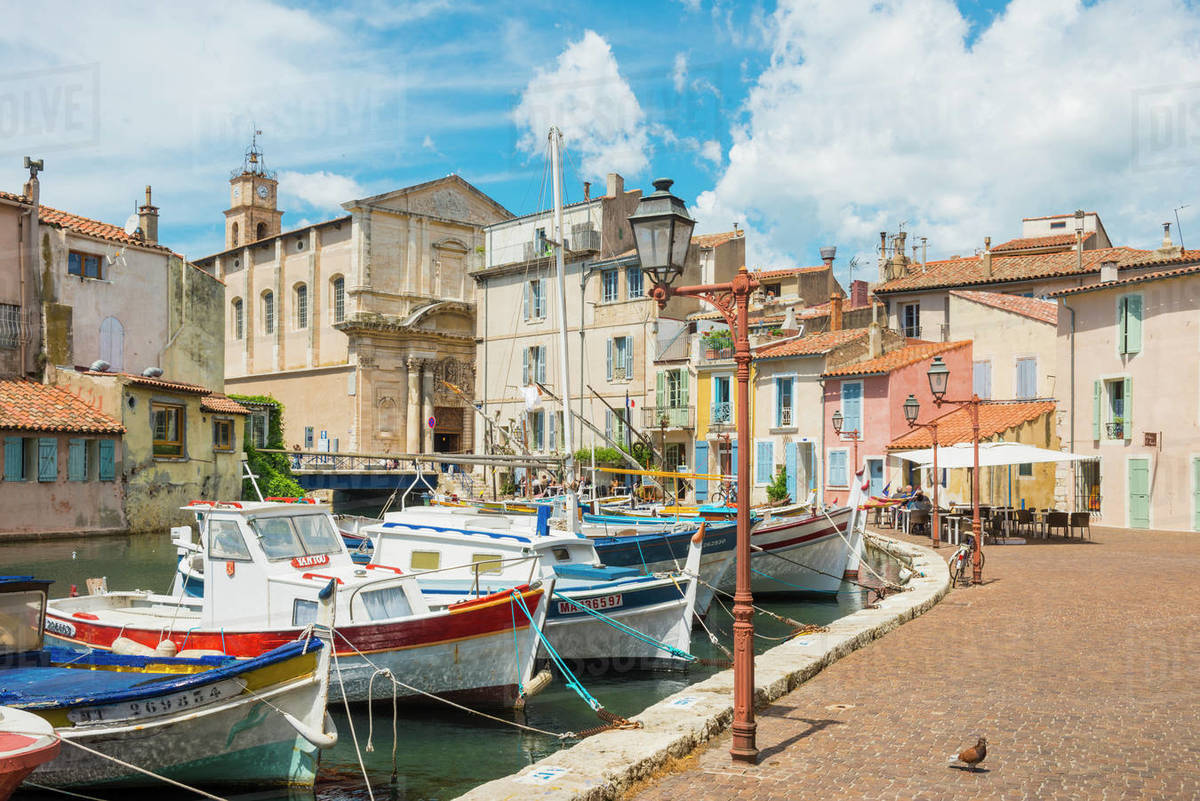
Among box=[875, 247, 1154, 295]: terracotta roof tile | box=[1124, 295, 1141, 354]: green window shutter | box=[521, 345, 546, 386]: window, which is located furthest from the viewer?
box=[521, 345, 546, 386]: window

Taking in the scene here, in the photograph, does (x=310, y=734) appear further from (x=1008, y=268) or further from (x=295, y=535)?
(x=1008, y=268)

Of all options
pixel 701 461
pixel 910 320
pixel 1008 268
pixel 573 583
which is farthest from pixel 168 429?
pixel 1008 268

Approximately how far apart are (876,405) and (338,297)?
35884mm

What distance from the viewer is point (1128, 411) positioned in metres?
30.6

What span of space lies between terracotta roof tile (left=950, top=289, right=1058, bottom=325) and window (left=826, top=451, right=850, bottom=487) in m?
7.76

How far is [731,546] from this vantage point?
20.3 meters

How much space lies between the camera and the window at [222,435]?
3750 cm

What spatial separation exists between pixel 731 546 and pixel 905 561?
5163mm

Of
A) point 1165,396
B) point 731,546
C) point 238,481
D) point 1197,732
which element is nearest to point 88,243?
point 238,481

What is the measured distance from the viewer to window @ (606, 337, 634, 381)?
45.6 meters

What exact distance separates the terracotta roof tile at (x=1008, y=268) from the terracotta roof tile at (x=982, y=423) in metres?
7.83

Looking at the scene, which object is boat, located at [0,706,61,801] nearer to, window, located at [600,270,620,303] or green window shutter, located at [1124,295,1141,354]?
green window shutter, located at [1124,295,1141,354]

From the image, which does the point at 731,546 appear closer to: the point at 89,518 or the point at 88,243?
the point at 89,518

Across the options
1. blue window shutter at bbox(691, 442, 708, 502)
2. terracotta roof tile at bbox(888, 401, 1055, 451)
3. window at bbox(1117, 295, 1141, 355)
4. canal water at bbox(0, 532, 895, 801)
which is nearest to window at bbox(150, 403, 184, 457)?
blue window shutter at bbox(691, 442, 708, 502)
